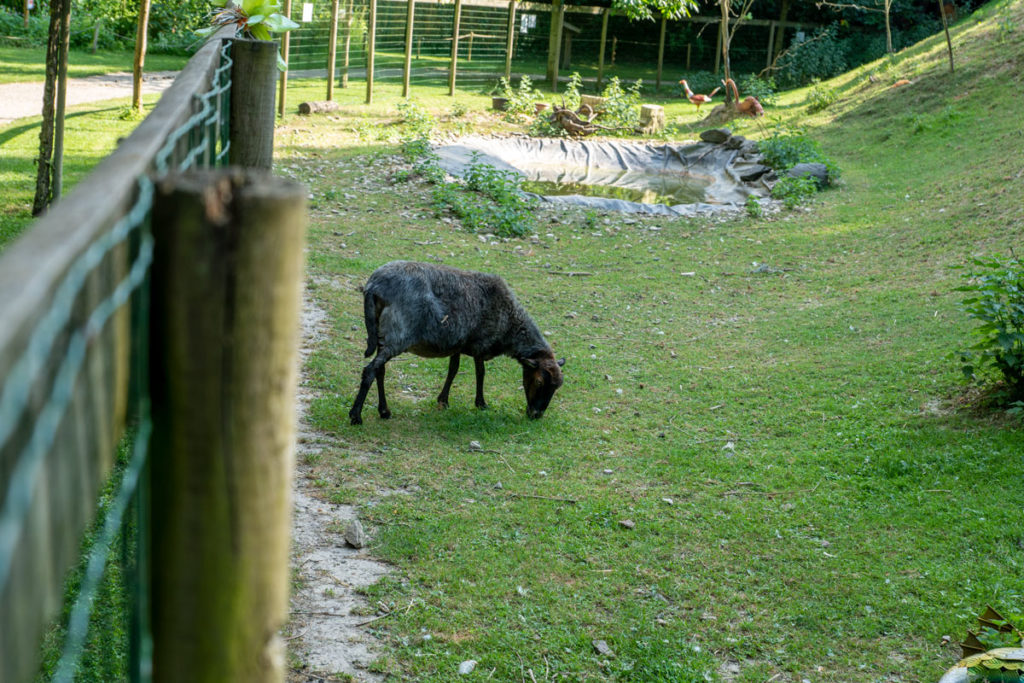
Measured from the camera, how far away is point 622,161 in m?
18.8

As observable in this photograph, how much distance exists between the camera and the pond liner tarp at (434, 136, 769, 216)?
16391 millimetres

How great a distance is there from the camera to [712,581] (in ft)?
15.5

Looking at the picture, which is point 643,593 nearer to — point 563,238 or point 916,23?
point 563,238

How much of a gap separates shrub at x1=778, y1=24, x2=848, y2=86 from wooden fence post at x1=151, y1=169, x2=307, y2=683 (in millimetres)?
27811

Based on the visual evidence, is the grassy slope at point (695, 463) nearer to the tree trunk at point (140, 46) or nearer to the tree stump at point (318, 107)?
the tree trunk at point (140, 46)

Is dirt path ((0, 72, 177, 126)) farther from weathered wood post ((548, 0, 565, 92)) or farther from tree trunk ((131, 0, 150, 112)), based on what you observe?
weathered wood post ((548, 0, 565, 92))

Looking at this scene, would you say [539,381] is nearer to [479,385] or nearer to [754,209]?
[479,385]

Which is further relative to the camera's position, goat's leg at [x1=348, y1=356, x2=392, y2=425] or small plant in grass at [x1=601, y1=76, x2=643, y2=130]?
small plant in grass at [x1=601, y1=76, x2=643, y2=130]

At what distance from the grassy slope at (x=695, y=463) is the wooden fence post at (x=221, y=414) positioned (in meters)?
2.63

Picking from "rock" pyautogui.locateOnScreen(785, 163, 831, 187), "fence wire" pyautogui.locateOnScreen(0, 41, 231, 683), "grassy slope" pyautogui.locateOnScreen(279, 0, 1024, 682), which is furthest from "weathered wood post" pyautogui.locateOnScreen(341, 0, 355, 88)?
"fence wire" pyautogui.locateOnScreen(0, 41, 231, 683)

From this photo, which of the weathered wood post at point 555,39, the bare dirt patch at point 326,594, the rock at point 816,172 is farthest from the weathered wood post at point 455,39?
the bare dirt patch at point 326,594

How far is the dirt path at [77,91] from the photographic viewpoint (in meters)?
14.5

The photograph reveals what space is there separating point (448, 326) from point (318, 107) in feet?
41.9

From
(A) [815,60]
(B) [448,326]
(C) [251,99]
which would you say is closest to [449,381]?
(B) [448,326]
